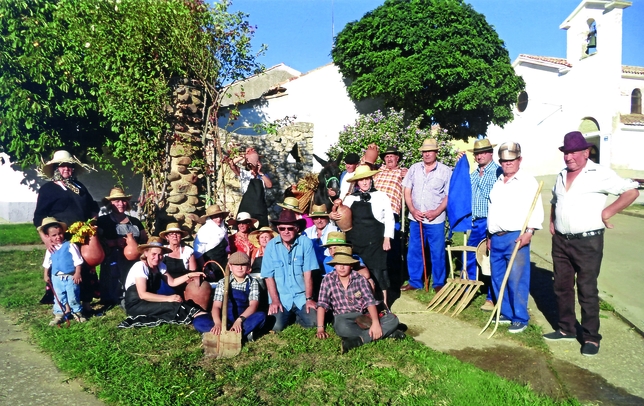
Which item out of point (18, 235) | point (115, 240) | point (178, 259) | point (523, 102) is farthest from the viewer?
point (523, 102)

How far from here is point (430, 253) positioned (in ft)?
21.7

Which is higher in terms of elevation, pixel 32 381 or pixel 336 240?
pixel 336 240

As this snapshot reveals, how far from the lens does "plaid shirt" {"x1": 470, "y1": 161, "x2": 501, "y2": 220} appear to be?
6008 millimetres

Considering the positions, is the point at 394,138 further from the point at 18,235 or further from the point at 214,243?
the point at 18,235

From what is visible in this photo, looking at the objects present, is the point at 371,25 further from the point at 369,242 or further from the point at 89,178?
the point at 369,242

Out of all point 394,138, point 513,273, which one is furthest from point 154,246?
point 394,138

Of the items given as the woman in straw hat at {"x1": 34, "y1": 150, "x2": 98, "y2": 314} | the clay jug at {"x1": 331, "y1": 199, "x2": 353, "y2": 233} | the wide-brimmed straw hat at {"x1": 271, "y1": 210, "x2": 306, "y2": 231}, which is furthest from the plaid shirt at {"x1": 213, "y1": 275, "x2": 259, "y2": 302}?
the woman in straw hat at {"x1": 34, "y1": 150, "x2": 98, "y2": 314}

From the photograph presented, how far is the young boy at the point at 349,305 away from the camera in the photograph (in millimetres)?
4801

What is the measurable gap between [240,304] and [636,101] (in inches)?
1168

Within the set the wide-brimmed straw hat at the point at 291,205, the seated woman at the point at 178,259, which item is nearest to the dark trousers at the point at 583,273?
the wide-brimmed straw hat at the point at 291,205

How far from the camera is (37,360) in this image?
4.55 meters

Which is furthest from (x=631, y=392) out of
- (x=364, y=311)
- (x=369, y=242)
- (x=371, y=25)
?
(x=371, y=25)

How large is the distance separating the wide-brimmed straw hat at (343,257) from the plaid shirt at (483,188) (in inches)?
75.7

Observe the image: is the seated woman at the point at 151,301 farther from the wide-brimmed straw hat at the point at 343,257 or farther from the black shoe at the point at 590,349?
the black shoe at the point at 590,349
